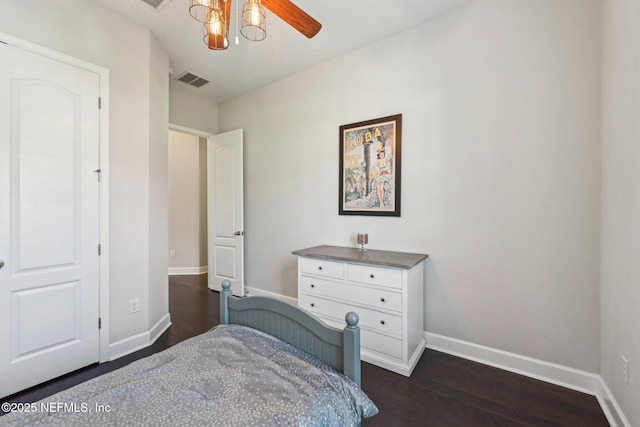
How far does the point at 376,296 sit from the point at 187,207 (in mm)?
4398

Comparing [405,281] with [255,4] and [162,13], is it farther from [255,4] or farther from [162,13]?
[162,13]

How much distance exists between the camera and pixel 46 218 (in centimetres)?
197

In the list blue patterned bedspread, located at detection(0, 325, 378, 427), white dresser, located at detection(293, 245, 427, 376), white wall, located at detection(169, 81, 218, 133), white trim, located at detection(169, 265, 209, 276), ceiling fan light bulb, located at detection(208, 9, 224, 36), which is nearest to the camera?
blue patterned bedspread, located at detection(0, 325, 378, 427)

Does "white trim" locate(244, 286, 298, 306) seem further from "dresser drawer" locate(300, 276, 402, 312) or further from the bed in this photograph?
the bed

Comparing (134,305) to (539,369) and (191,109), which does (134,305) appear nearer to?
(191,109)

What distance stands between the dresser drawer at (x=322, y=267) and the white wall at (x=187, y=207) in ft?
11.1

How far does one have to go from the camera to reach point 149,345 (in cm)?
252

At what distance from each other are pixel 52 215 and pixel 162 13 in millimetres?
1847

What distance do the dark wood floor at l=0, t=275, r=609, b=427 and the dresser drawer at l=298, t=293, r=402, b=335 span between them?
328 mm

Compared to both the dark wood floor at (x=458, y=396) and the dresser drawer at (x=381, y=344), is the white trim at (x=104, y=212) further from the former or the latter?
the dresser drawer at (x=381, y=344)

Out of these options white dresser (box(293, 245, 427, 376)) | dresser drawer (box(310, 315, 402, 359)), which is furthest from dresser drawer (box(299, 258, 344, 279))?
dresser drawer (box(310, 315, 402, 359))

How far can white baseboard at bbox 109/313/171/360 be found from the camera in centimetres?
231

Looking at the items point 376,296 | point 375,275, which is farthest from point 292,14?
point 376,296

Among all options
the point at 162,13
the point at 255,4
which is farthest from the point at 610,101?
the point at 162,13
